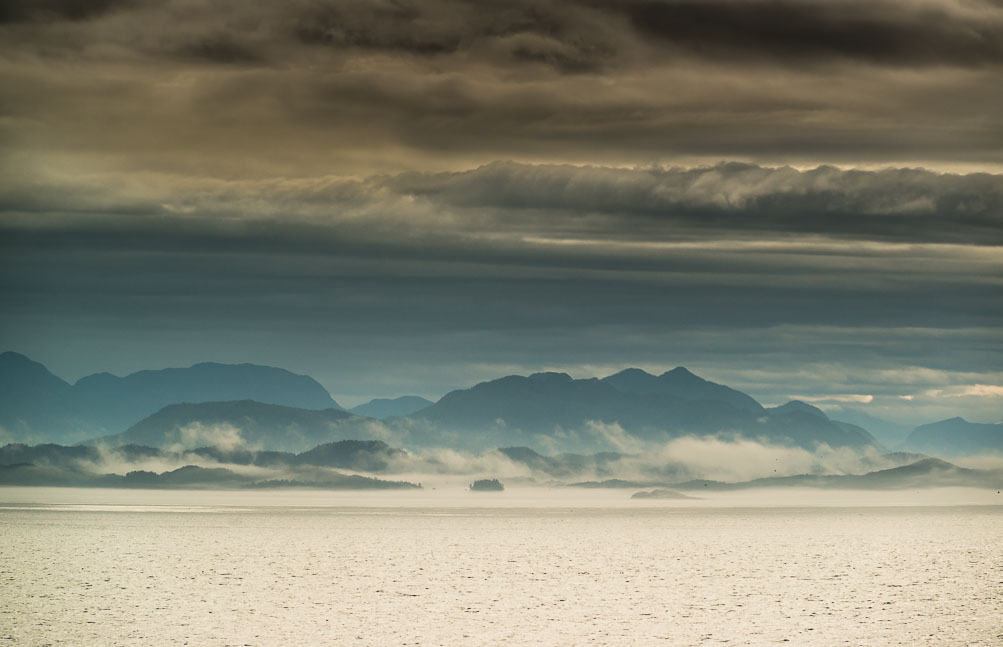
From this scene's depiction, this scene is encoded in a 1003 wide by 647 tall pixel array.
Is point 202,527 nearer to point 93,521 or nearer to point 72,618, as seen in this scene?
point 93,521

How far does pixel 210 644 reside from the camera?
5262cm

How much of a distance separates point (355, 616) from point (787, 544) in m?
70.2

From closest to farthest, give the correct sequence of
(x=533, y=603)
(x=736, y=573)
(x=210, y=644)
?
1. (x=210, y=644)
2. (x=533, y=603)
3. (x=736, y=573)

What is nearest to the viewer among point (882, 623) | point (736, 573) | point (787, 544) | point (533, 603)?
point (882, 623)

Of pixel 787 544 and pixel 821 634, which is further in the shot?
pixel 787 544

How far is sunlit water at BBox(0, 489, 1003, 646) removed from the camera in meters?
55.6

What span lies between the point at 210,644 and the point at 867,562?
6003 centimetres

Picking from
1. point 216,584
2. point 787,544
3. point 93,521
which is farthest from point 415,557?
point 93,521

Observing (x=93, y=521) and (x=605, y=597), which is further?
(x=93, y=521)

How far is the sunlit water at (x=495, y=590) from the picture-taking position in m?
55.6

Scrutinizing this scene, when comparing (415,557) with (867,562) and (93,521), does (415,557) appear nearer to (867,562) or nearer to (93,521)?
(867,562)

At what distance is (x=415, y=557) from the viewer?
99688 mm

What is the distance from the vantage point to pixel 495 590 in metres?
73.1

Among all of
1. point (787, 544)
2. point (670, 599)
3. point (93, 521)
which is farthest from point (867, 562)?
point (93, 521)
